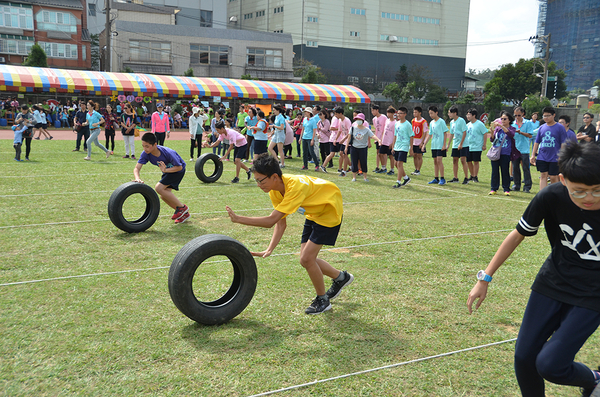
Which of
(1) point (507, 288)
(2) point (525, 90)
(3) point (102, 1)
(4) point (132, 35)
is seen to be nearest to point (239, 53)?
(4) point (132, 35)

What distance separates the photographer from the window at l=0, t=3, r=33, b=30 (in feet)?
194

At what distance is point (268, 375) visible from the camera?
369 cm

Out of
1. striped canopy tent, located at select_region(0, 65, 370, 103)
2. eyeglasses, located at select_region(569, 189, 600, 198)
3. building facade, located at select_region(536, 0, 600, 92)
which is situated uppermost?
building facade, located at select_region(536, 0, 600, 92)

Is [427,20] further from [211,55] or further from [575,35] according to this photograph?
[575,35]

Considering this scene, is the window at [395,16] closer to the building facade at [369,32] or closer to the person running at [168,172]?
the building facade at [369,32]

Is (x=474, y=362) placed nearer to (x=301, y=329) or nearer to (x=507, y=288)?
(x=301, y=329)

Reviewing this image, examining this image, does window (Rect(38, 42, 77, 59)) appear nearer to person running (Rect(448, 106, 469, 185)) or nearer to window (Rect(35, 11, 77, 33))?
window (Rect(35, 11, 77, 33))

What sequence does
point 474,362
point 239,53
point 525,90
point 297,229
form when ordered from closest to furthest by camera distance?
point 474,362
point 297,229
point 239,53
point 525,90

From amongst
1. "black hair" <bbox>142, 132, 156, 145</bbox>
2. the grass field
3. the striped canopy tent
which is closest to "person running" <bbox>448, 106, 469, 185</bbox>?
the grass field

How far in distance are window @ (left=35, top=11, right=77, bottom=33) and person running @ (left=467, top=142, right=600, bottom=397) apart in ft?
234

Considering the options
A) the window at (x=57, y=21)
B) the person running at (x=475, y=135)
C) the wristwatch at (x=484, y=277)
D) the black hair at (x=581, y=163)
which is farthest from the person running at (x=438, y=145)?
the window at (x=57, y=21)

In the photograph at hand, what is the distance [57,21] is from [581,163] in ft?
237

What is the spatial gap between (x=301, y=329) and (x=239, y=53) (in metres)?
66.6

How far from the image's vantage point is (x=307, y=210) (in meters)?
4.62
